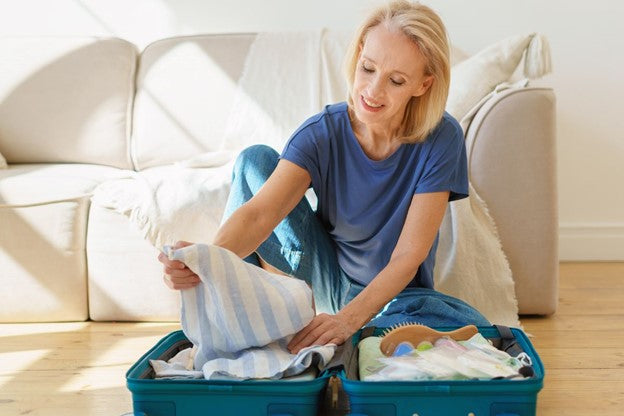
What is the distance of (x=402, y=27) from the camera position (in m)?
1.67

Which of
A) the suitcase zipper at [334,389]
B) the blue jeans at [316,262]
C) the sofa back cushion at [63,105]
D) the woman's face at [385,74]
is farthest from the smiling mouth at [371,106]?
the sofa back cushion at [63,105]

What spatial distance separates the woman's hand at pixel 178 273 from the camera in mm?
1456

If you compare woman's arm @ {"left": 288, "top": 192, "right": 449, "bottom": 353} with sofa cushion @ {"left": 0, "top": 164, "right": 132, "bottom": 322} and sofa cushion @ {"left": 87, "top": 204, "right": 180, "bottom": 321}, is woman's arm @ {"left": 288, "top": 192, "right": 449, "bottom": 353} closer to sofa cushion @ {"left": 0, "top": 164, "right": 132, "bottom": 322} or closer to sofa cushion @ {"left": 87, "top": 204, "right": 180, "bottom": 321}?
sofa cushion @ {"left": 87, "top": 204, "right": 180, "bottom": 321}

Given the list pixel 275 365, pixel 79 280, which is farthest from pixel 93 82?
pixel 275 365

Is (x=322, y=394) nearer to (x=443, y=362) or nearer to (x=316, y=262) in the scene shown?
(x=443, y=362)

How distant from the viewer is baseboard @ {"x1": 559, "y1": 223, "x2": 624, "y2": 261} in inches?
125

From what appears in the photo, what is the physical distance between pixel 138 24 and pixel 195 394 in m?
2.10

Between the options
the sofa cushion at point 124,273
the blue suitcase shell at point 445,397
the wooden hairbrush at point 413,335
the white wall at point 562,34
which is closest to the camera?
the blue suitcase shell at point 445,397

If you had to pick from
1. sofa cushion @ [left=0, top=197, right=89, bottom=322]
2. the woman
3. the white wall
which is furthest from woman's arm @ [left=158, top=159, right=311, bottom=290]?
the white wall

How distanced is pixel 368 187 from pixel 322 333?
0.35m

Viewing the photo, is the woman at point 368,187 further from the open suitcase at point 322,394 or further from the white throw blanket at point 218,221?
the white throw blanket at point 218,221

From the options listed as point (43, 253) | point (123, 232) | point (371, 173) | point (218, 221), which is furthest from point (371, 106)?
point (43, 253)

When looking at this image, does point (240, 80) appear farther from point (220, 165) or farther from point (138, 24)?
point (138, 24)

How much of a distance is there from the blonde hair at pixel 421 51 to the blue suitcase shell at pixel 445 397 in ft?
1.85
